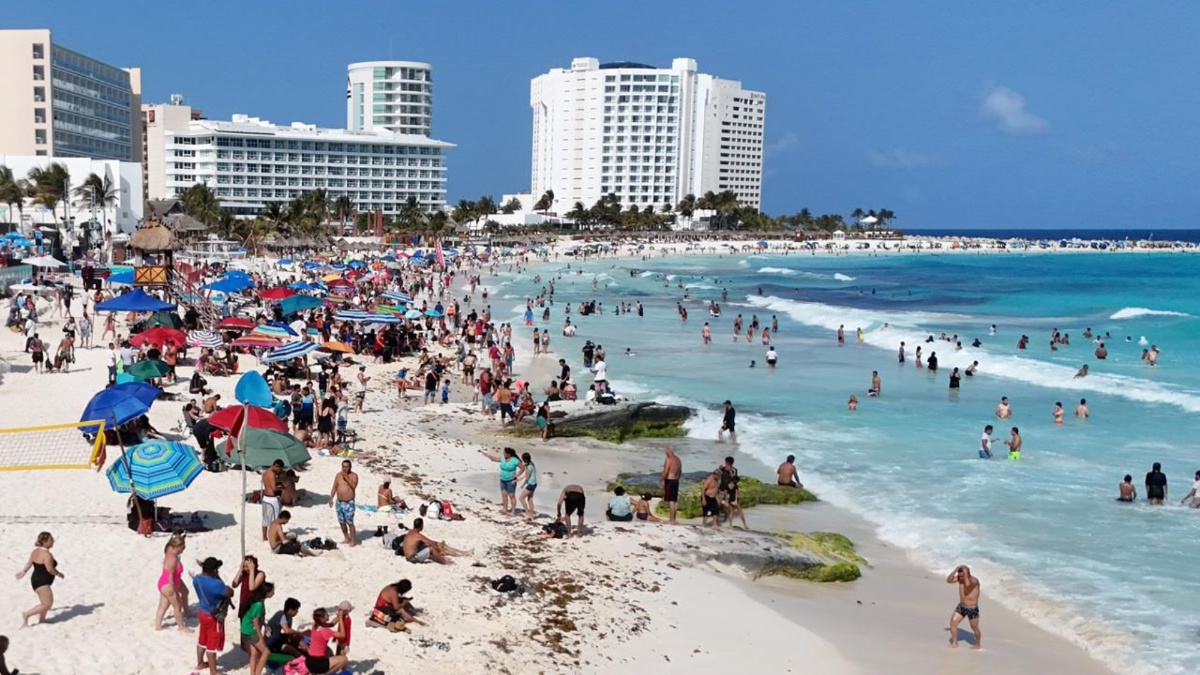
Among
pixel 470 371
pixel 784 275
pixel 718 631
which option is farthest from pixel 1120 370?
pixel 784 275

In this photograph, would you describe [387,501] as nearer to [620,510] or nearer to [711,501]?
[620,510]

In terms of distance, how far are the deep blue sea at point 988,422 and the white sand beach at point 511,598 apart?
121 cm

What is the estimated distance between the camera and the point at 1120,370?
35812 millimetres

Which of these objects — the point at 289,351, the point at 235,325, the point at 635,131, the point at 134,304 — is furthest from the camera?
the point at 635,131

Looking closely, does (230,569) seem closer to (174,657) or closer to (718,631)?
(174,657)

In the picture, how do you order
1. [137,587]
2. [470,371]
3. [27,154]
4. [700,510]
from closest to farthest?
[137,587], [700,510], [470,371], [27,154]

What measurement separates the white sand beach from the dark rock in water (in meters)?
5.39

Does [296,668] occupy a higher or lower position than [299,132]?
lower

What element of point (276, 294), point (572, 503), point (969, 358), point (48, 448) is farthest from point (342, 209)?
point (572, 503)

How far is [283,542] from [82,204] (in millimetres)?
60057

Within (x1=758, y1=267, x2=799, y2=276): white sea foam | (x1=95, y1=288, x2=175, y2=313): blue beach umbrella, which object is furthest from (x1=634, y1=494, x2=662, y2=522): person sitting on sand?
(x1=758, y1=267, x2=799, y2=276): white sea foam

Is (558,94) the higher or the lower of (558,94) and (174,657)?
the higher

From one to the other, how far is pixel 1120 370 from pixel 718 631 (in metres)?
29.9

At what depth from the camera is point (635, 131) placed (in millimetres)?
164500
